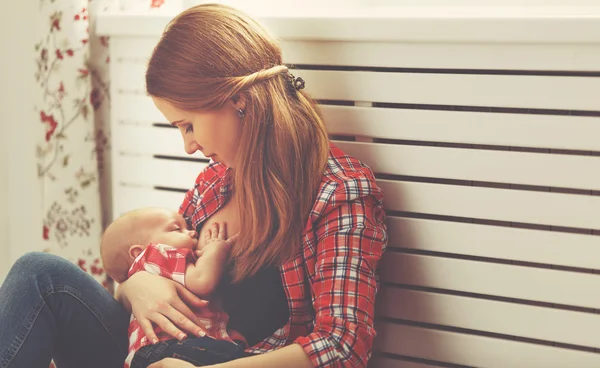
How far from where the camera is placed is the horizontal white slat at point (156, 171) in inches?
62.7

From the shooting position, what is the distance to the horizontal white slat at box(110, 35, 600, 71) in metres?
1.23

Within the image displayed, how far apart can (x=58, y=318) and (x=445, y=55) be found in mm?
845

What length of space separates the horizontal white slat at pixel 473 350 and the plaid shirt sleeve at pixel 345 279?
0.25 meters

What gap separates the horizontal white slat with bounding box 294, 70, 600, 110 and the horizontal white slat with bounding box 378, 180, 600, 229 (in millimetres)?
159

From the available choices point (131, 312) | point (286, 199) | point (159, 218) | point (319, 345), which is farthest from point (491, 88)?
point (131, 312)

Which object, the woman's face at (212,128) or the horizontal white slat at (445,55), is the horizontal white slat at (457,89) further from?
the woman's face at (212,128)

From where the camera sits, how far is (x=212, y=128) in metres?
1.24

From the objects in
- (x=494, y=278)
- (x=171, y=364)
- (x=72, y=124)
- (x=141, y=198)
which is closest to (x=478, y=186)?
(x=494, y=278)

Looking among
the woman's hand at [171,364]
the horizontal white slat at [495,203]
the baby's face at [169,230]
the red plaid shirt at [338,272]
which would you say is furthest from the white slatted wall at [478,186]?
the woman's hand at [171,364]

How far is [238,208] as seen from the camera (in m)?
1.29

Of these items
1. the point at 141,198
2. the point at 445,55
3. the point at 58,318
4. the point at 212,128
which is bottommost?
the point at 58,318

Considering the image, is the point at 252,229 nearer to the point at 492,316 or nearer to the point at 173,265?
the point at 173,265

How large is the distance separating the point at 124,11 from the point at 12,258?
753mm

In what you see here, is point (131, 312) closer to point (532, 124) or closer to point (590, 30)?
point (532, 124)
